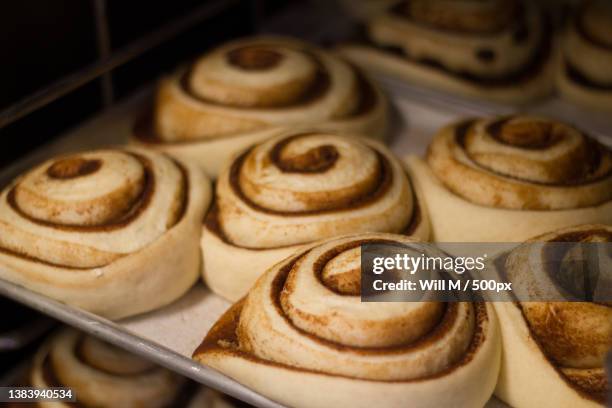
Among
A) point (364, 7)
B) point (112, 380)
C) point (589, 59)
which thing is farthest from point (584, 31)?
point (112, 380)

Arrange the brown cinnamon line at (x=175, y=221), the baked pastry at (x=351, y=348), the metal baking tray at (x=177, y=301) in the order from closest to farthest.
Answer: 1. the baked pastry at (x=351, y=348)
2. the metal baking tray at (x=177, y=301)
3. the brown cinnamon line at (x=175, y=221)

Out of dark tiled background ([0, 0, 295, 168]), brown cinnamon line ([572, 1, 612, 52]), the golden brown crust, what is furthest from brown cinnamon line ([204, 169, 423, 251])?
brown cinnamon line ([572, 1, 612, 52])

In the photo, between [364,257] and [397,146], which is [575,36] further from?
[364,257]

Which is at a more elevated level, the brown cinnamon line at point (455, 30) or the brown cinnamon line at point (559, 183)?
the brown cinnamon line at point (455, 30)

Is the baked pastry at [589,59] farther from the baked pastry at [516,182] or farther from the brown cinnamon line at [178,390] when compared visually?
the brown cinnamon line at [178,390]

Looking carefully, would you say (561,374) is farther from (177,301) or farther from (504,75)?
(504,75)

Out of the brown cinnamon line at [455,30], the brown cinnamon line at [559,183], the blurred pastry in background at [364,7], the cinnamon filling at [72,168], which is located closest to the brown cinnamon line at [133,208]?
the cinnamon filling at [72,168]
